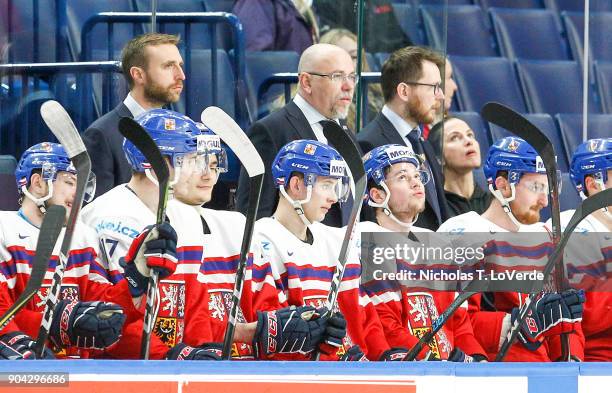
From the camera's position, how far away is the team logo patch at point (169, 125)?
315 cm

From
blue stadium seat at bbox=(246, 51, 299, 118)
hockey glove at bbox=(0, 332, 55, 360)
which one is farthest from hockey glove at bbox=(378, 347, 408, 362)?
blue stadium seat at bbox=(246, 51, 299, 118)

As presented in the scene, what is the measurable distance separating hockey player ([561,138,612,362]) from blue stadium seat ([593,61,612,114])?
1.78 metres

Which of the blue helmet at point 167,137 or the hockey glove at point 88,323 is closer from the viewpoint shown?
the hockey glove at point 88,323

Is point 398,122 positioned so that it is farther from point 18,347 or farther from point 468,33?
point 468,33

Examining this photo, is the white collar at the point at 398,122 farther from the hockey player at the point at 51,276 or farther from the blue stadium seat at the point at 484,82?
the blue stadium seat at the point at 484,82

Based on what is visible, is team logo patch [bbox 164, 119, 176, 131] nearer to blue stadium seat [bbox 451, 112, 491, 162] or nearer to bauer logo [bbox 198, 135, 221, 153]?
bauer logo [bbox 198, 135, 221, 153]

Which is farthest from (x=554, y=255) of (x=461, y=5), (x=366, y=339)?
(x=461, y=5)

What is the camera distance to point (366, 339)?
3.31 metres

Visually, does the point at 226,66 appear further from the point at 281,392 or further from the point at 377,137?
the point at 281,392

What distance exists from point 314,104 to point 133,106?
0.51 meters

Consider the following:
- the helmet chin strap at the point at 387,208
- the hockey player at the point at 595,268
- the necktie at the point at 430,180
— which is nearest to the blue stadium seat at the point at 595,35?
the necktie at the point at 430,180

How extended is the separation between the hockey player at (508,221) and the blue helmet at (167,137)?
745 millimetres

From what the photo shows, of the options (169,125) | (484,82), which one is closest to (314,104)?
(169,125)

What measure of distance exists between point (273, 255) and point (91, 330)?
0.56m
